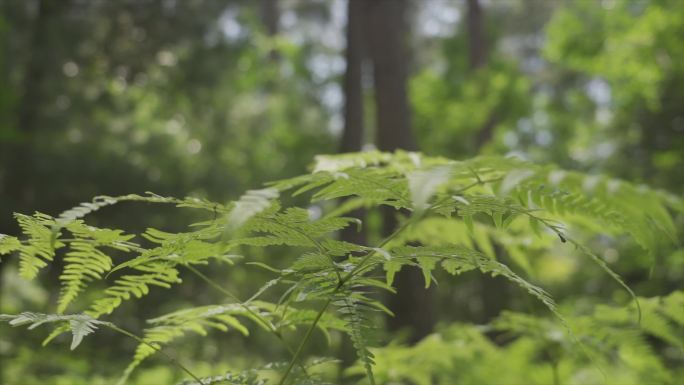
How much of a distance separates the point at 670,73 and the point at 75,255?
7.25 m

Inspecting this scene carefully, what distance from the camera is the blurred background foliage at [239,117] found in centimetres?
712

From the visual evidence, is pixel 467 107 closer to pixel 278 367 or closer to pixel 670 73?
pixel 670 73

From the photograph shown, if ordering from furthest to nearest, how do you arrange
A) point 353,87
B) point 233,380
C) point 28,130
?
point 28,130 → point 353,87 → point 233,380

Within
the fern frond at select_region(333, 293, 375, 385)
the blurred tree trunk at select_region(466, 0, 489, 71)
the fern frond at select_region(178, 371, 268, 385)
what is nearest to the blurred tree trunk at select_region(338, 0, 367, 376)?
the fern frond at select_region(178, 371, 268, 385)

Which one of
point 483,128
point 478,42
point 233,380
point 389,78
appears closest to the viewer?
point 233,380

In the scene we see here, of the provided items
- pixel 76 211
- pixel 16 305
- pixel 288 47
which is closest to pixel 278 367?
pixel 76 211

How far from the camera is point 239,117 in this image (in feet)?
37.0

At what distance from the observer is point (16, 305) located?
247 inches

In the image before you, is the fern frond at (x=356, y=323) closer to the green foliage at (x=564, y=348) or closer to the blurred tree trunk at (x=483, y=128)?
the green foliage at (x=564, y=348)

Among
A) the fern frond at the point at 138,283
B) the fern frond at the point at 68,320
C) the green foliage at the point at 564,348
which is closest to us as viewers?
the fern frond at the point at 68,320

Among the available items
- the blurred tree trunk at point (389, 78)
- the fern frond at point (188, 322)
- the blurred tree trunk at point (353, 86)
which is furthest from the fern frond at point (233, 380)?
the blurred tree trunk at point (353, 86)

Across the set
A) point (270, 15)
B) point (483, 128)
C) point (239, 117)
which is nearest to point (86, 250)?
point (483, 128)

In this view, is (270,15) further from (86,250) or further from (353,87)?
(86,250)

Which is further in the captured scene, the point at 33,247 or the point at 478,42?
the point at 478,42
